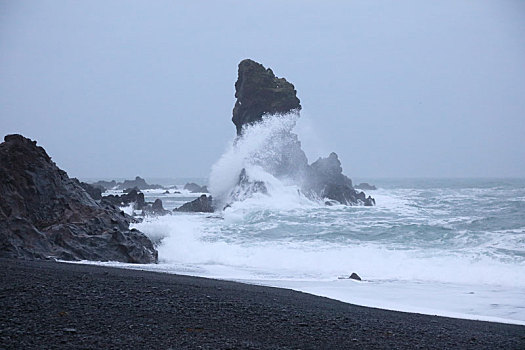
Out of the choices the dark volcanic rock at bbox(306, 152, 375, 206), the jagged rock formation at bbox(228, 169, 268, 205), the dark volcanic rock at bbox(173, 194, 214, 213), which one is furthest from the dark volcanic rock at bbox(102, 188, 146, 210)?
the dark volcanic rock at bbox(306, 152, 375, 206)

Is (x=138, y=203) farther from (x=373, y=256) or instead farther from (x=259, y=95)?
(x=373, y=256)

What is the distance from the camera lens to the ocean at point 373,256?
31.9 feet

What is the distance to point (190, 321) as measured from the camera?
545cm

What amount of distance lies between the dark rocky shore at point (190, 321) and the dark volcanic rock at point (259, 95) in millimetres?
31401

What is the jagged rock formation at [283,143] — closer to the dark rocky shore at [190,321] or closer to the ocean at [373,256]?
the ocean at [373,256]

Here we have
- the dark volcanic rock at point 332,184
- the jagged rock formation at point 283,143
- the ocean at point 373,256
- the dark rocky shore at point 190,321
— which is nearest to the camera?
the dark rocky shore at point 190,321

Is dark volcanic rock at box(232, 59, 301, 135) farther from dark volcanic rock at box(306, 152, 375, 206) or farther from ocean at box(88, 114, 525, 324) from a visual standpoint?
ocean at box(88, 114, 525, 324)

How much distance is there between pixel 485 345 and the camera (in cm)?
562

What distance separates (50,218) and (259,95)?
26.8 m

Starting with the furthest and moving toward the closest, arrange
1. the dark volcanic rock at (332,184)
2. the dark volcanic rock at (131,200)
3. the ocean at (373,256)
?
the dark volcanic rock at (332,184) → the dark volcanic rock at (131,200) → the ocean at (373,256)

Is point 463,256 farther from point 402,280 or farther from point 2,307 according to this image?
point 2,307

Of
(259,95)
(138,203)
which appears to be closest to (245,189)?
(138,203)

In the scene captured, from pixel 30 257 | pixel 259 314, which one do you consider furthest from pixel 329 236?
pixel 259 314

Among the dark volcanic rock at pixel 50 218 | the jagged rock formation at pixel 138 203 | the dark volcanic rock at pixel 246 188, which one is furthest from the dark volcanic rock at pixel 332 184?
the dark volcanic rock at pixel 50 218
